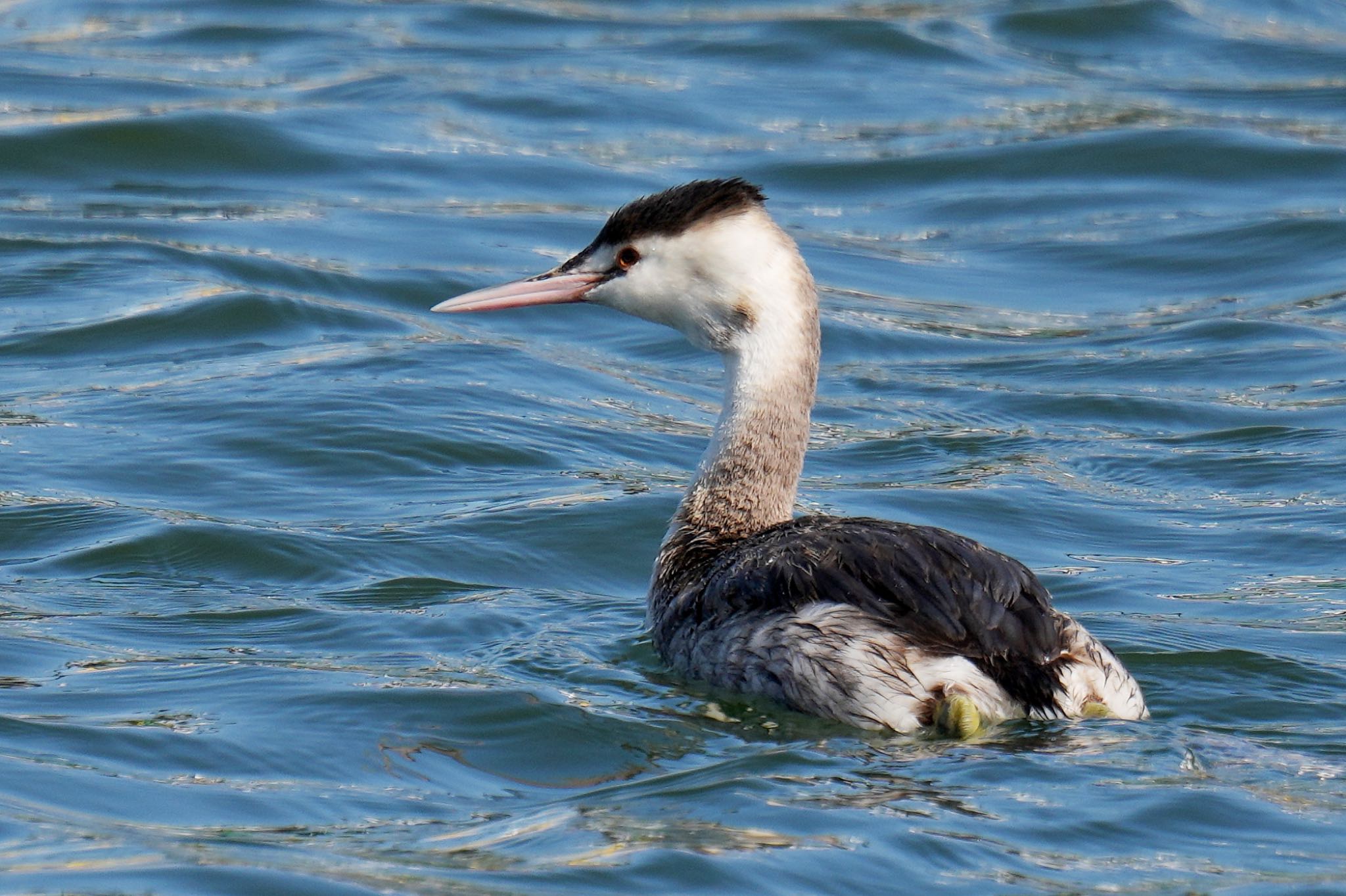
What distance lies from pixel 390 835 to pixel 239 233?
699cm

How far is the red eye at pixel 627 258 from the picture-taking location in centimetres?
628

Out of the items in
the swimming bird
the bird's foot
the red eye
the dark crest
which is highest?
the dark crest

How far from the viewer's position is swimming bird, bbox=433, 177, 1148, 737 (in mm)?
5047

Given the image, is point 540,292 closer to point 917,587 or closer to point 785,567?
point 785,567

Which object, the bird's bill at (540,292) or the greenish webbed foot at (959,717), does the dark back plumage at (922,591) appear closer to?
the greenish webbed foot at (959,717)

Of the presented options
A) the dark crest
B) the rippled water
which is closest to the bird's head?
the dark crest

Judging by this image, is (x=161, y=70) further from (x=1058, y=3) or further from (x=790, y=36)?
(x=1058, y=3)

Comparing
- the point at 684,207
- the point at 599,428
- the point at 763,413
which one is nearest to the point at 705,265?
the point at 684,207

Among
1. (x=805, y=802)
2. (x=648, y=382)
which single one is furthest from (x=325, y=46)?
(x=805, y=802)

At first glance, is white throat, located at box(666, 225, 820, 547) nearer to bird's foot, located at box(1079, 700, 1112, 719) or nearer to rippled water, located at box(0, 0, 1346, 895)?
rippled water, located at box(0, 0, 1346, 895)

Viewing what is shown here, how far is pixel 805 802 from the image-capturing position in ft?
14.9

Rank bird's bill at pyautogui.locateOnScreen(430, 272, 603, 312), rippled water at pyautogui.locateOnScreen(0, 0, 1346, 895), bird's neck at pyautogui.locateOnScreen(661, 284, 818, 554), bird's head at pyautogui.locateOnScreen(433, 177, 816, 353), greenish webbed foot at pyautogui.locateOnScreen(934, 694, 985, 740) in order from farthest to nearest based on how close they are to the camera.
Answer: bird's bill at pyautogui.locateOnScreen(430, 272, 603, 312) → bird's neck at pyautogui.locateOnScreen(661, 284, 818, 554) → bird's head at pyautogui.locateOnScreen(433, 177, 816, 353) → greenish webbed foot at pyautogui.locateOnScreen(934, 694, 985, 740) → rippled water at pyautogui.locateOnScreen(0, 0, 1346, 895)

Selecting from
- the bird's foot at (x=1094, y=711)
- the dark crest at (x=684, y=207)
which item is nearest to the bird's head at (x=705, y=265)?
the dark crest at (x=684, y=207)

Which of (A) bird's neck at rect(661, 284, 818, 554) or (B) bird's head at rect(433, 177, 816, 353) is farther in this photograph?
(A) bird's neck at rect(661, 284, 818, 554)
